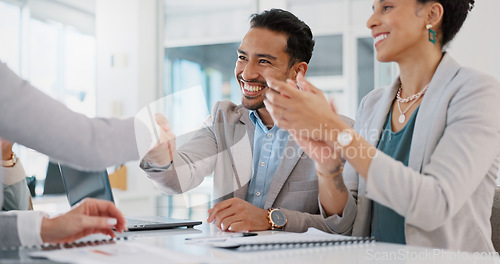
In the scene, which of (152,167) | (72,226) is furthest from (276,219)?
(72,226)

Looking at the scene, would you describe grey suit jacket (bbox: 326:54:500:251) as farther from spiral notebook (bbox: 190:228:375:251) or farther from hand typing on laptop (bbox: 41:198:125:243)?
hand typing on laptop (bbox: 41:198:125:243)

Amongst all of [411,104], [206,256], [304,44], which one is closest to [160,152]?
[206,256]

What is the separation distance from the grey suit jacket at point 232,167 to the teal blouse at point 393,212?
9.6 inches

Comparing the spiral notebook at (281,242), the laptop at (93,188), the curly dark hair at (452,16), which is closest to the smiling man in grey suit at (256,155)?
the laptop at (93,188)

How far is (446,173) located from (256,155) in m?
0.87

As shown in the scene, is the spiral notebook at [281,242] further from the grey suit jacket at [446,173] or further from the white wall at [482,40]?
the white wall at [482,40]

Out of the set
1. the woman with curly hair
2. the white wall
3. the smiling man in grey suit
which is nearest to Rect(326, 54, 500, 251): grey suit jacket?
the woman with curly hair

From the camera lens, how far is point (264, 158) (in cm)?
186

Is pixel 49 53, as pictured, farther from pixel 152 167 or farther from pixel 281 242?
pixel 281 242

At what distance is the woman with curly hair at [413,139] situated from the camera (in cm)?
112

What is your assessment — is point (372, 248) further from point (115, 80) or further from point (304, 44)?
point (115, 80)

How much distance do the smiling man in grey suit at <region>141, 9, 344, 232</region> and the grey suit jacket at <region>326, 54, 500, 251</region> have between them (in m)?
0.23

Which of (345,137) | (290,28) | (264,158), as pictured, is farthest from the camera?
(290,28)

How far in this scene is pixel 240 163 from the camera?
1.88m
